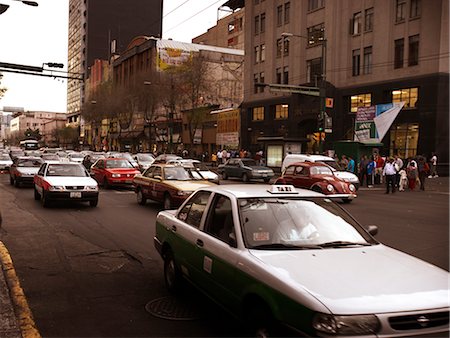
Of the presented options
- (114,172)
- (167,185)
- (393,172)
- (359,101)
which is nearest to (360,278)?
(167,185)

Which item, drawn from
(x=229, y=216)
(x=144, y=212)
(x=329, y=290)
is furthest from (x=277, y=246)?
(x=144, y=212)

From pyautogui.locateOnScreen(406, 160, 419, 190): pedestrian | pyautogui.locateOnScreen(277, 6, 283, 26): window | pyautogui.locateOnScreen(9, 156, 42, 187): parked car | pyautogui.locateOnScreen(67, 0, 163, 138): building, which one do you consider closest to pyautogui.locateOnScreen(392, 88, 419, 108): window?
pyautogui.locateOnScreen(406, 160, 419, 190): pedestrian

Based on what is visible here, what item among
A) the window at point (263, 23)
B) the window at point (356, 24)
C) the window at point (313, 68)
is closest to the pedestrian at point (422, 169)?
the window at point (356, 24)

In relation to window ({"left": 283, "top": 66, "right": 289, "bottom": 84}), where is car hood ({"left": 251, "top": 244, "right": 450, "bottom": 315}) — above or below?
below

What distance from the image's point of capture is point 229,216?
4734 millimetres

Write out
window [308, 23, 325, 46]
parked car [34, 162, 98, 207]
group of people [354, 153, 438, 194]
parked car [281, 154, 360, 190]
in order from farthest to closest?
1. window [308, 23, 325, 46]
2. group of people [354, 153, 438, 194]
3. parked car [281, 154, 360, 190]
4. parked car [34, 162, 98, 207]

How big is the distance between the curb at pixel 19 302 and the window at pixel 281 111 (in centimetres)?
3989

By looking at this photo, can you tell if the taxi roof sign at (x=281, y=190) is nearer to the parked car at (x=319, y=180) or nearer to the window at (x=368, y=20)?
the parked car at (x=319, y=180)

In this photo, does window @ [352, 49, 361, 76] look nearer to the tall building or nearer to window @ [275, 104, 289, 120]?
window @ [275, 104, 289, 120]

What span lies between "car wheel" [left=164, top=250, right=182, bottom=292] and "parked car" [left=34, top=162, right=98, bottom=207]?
8.58m

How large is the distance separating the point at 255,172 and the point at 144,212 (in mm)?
14683

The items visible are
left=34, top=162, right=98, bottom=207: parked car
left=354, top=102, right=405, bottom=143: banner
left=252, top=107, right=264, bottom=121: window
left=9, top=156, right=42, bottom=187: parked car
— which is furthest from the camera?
left=252, top=107, right=264, bottom=121: window

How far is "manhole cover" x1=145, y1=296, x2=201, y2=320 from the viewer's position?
5.04 m

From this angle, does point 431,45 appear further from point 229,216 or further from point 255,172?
point 229,216
